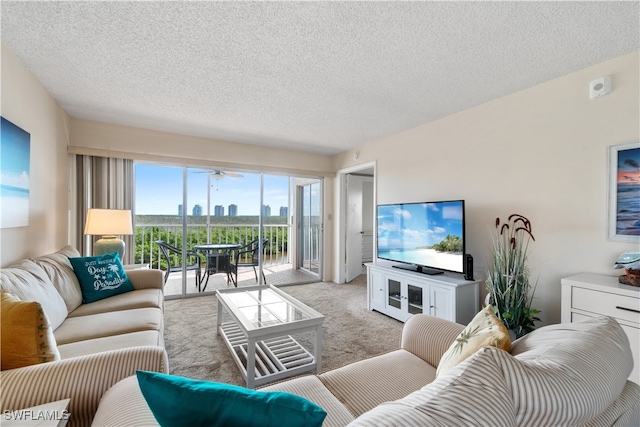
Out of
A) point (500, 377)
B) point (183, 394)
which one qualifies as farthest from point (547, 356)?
point (183, 394)

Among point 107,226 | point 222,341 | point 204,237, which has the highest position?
point 107,226

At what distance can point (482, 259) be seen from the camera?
284 centimetres

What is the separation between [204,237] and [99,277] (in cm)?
301

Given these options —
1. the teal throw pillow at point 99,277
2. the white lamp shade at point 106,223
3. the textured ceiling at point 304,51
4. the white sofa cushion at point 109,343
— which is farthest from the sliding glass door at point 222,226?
the white sofa cushion at point 109,343

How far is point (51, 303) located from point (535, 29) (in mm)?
3421

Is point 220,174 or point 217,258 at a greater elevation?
point 220,174

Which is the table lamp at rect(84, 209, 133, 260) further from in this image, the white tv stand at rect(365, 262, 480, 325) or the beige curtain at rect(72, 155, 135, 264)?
the white tv stand at rect(365, 262, 480, 325)

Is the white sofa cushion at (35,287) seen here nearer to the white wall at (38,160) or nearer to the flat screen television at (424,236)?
the white wall at (38,160)

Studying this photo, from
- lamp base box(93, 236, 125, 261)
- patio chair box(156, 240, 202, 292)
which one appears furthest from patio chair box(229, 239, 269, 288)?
→ lamp base box(93, 236, 125, 261)

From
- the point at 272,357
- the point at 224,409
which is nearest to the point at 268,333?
the point at 272,357

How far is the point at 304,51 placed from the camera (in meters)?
A: 1.93

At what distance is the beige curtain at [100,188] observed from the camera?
3377 millimetres

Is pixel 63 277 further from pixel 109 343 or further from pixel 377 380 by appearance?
pixel 377 380

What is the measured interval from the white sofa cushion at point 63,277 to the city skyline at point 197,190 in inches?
79.4
